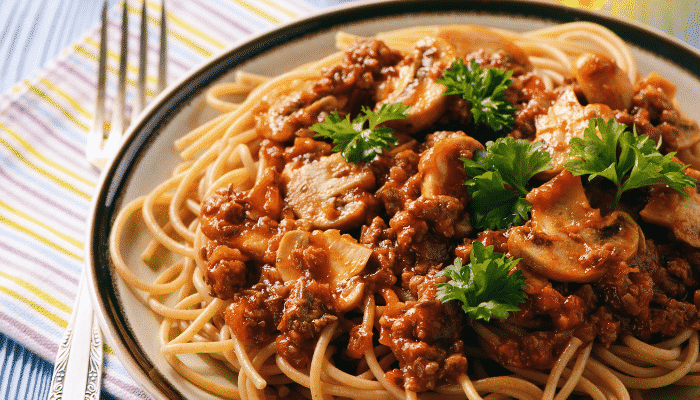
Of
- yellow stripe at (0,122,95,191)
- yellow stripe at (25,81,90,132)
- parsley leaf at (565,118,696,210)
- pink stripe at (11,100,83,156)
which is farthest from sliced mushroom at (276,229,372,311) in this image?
yellow stripe at (25,81,90,132)

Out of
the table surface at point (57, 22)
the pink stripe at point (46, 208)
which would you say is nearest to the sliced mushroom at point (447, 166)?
the pink stripe at point (46, 208)

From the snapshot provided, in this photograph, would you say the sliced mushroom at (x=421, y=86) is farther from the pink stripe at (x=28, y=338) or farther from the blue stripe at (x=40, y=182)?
the pink stripe at (x=28, y=338)

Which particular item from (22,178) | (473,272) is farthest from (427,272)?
(22,178)

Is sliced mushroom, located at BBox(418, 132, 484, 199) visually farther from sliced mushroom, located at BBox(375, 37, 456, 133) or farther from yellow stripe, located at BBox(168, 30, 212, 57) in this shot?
yellow stripe, located at BBox(168, 30, 212, 57)

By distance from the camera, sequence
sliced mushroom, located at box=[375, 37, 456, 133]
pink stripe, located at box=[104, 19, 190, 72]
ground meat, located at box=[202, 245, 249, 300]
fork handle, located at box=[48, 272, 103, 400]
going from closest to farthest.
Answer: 1. ground meat, located at box=[202, 245, 249, 300]
2. fork handle, located at box=[48, 272, 103, 400]
3. sliced mushroom, located at box=[375, 37, 456, 133]
4. pink stripe, located at box=[104, 19, 190, 72]

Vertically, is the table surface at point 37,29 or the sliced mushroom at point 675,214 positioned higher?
the sliced mushroom at point 675,214

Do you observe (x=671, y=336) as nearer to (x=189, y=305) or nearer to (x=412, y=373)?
(x=412, y=373)
